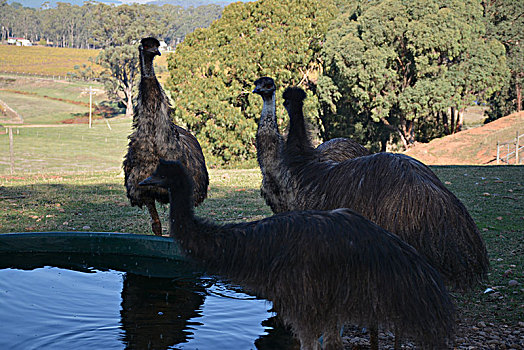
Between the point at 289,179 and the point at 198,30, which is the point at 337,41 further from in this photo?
→ the point at 289,179

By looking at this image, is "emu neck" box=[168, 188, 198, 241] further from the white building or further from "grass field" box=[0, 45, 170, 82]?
the white building

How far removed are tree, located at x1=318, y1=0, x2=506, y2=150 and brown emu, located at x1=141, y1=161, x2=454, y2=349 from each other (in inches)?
974

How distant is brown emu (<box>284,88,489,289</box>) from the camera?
4.47 meters

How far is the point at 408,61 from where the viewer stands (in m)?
29.1

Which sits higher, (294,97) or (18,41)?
(18,41)

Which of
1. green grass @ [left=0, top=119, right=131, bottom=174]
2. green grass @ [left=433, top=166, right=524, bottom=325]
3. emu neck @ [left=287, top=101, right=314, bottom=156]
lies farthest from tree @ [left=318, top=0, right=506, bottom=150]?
emu neck @ [left=287, top=101, right=314, bottom=156]

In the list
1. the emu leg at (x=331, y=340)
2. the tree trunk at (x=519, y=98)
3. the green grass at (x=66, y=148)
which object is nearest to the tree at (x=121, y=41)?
the green grass at (x=66, y=148)

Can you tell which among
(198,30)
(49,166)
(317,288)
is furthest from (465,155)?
(317,288)

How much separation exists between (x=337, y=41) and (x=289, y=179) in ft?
79.5

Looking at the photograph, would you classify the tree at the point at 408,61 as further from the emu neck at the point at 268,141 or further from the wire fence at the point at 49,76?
the wire fence at the point at 49,76

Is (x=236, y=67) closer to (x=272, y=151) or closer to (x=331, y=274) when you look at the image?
(x=272, y=151)

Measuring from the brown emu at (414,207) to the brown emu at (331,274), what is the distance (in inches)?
23.6

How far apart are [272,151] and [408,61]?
23954 millimetres

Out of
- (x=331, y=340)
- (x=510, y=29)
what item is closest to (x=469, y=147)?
(x=510, y=29)
